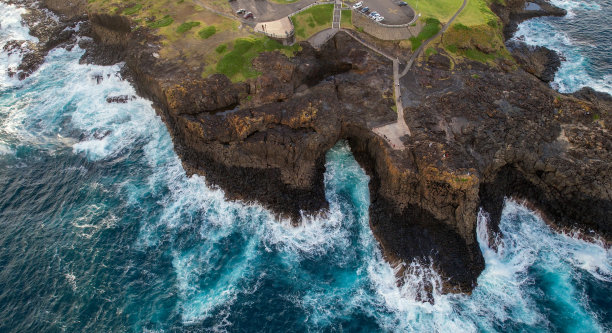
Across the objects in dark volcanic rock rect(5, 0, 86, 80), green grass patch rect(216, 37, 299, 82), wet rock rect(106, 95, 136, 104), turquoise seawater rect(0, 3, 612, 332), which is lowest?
turquoise seawater rect(0, 3, 612, 332)

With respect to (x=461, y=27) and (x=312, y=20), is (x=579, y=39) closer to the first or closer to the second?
(x=461, y=27)

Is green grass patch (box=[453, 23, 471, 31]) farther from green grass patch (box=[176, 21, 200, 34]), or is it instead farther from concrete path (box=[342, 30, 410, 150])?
green grass patch (box=[176, 21, 200, 34])

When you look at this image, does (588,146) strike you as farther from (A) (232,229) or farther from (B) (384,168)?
(A) (232,229)

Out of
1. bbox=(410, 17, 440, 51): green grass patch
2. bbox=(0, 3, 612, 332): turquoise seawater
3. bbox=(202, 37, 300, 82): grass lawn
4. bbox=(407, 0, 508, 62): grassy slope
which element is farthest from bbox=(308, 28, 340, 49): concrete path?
bbox=(0, 3, 612, 332): turquoise seawater

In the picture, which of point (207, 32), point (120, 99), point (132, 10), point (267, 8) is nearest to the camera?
point (120, 99)

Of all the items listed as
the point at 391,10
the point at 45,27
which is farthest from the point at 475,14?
the point at 45,27

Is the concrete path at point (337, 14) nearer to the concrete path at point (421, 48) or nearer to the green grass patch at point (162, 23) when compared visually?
the concrete path at point (421, 48)
